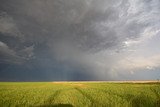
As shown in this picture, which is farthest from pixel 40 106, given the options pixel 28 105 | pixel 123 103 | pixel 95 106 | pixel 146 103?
pixel 146 103

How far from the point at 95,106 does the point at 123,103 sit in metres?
3.37

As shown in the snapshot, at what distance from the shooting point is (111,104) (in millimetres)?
19328

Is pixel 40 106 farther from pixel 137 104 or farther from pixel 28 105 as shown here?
pixel 137 104

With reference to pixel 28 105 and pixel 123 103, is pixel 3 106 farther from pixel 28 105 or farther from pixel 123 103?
pixel 123 103

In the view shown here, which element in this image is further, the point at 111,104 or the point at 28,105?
the point at 111,104

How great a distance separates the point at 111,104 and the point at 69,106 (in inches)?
183

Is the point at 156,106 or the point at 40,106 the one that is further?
the point at 156,106

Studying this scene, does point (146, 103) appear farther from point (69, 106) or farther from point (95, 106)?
point (69, 106)

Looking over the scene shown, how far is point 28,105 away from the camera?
18125 millimetres

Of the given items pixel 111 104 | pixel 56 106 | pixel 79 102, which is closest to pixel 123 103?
pixel 111 104

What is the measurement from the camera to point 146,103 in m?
20.4

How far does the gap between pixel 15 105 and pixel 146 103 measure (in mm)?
14427

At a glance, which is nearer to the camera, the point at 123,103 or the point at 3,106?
the point at 3,106

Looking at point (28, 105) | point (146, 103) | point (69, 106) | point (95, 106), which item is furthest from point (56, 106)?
point (146, 103)
